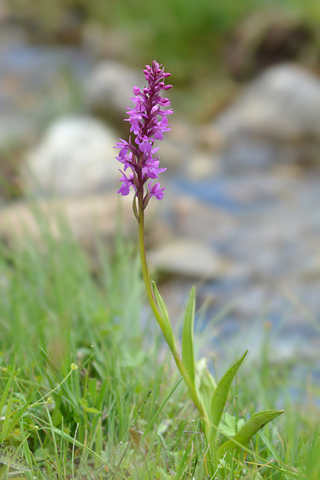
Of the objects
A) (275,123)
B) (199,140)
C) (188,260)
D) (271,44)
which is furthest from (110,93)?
(188,260)

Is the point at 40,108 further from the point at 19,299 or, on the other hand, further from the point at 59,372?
the point at 59,372

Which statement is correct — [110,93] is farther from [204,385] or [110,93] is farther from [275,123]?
[204,385]

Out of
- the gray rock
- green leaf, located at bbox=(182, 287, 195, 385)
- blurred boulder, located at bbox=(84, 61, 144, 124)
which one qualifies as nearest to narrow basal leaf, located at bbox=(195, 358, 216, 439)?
green leaf, located at bbox=(182, 287, 195, 385)

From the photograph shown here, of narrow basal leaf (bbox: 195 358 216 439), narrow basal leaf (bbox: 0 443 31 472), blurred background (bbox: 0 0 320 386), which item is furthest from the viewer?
blurred background (bbox: 0 0 320 386)

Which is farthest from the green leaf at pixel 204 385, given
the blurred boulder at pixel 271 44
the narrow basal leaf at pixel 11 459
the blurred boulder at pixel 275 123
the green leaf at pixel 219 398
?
the blurred boulder at pixel 271 44

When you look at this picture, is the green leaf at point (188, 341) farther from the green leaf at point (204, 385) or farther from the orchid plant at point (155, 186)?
the green leaf at point (204, 385)

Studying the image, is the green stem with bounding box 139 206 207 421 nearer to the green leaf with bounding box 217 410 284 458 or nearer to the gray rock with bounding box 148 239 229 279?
the green leaf with bounding box 217 410 284 458
